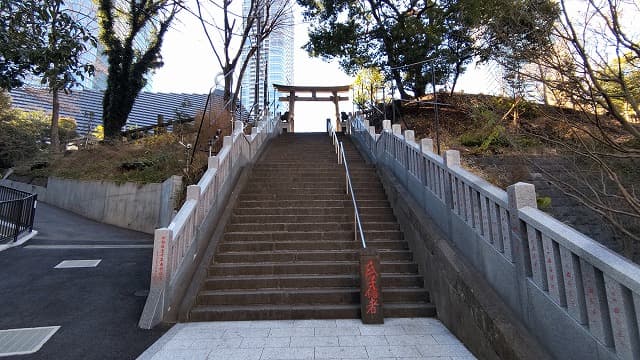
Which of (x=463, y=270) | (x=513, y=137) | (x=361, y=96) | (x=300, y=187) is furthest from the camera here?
(x=361, y=96)

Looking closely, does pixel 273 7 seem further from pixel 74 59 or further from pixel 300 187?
pixel 74 59

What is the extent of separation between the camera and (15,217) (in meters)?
8.47

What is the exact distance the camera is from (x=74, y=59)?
4.44m

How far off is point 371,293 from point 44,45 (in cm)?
538

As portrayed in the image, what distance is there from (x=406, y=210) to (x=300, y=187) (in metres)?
3.01

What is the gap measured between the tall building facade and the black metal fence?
28.7 ft

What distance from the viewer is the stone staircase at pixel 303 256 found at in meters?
4.39

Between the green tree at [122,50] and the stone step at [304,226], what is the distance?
14767 millimetres

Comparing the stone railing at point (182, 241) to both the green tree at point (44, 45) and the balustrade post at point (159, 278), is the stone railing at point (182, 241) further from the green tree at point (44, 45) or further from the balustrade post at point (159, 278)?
the green tree at point (44, 45)

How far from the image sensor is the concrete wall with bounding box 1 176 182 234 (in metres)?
9.87

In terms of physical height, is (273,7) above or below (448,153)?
above

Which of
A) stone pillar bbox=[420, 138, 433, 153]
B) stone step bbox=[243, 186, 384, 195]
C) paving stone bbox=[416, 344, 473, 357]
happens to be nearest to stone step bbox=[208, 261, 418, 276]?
paving stone bbox=[416, 344, 473, 357]

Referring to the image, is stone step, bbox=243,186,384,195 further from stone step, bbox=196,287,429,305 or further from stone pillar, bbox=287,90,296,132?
stone pillar, bbox=287,90,296,132

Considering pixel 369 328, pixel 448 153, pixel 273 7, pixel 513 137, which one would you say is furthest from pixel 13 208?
pixel 273 7
